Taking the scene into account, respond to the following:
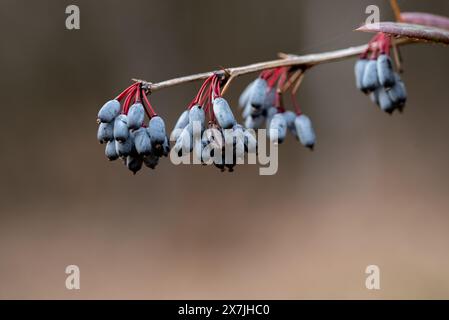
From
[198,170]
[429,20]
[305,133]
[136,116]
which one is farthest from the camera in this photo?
[198,170]

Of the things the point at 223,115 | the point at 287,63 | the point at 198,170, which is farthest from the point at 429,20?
the point at 198,170

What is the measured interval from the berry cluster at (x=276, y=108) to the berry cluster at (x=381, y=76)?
0.59ft

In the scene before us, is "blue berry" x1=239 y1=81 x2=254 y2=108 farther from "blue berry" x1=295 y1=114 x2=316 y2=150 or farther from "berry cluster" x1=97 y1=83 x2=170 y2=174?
"berry cluster" x1=97 y1=83 x2=170 y2=174

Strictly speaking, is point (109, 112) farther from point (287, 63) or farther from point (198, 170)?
point (198, 170)

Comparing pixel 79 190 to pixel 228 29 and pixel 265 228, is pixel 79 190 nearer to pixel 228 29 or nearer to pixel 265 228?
pixel 265 228

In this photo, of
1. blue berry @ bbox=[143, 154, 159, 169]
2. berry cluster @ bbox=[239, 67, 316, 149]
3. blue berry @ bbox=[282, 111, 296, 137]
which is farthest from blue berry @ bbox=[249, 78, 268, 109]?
blue berry @ bbox=[143, 154, 159, 169]

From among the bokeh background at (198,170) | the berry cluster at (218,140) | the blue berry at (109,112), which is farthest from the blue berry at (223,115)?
the bokeh background at (198,170)

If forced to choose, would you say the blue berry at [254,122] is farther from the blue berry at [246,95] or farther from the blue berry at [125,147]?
the blue berry at [125,147]

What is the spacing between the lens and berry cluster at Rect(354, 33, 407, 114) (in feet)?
4.63

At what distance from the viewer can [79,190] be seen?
686 cm

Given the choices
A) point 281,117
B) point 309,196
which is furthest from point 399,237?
point 281,117

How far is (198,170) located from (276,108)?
566 centimetres

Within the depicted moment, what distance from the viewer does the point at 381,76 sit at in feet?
4.63

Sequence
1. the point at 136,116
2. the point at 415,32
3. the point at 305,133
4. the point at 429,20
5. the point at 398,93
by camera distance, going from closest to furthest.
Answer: the point at 415,32 < the point at 136,116 < the point at 429,20 < the point at 398,93 < the point at 305,133
